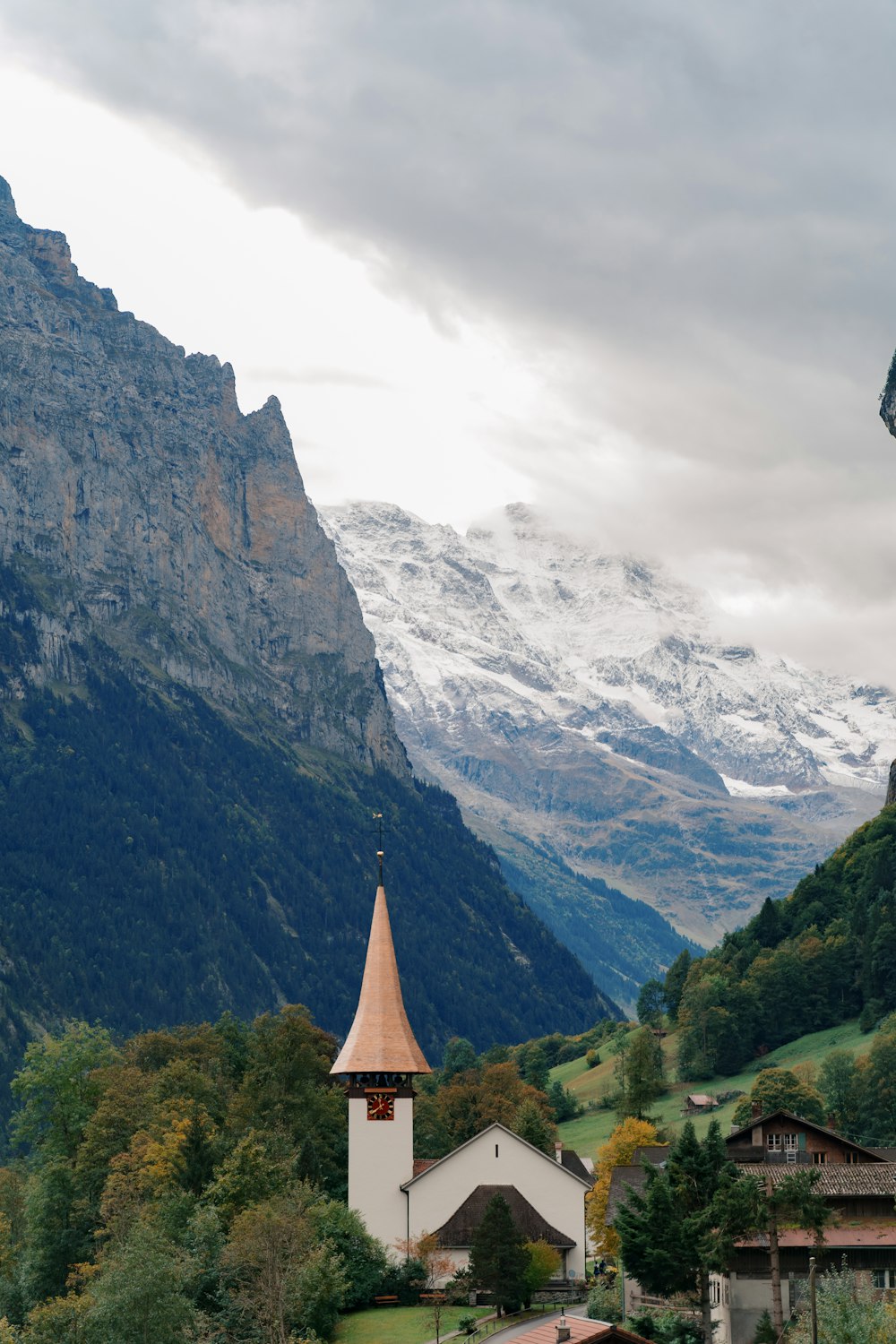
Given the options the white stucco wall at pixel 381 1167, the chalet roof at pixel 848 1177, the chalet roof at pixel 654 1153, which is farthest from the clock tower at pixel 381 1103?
the chalet roof at pixel 848 1177

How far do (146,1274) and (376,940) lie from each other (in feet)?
132

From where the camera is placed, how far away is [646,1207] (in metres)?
83.8

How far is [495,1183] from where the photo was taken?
4419 inches

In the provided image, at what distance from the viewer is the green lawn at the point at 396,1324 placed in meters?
94.3

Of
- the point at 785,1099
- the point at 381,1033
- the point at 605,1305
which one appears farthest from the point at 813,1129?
the point at 785,1099

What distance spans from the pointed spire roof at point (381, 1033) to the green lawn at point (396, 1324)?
16.2 metres

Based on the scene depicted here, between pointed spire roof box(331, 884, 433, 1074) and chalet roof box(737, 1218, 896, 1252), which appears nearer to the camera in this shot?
chalet roof box(737, 1218, 896, 1252)

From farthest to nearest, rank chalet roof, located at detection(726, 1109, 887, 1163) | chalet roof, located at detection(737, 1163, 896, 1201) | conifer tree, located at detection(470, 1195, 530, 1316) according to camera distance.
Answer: chalet roof, located at detection(726, 1109, 887, 1163), conifer tree, located at detection(470, 1195, 530, 1316), chalet roof, located at detection(737, 1163, 896, 1201)

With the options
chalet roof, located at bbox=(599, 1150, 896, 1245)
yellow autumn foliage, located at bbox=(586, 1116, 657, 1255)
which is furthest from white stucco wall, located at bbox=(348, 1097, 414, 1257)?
chalet roof, located at bbox=(599, 1150, 896, 1245)

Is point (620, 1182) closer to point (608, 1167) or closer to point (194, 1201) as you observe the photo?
point (608, 1167)

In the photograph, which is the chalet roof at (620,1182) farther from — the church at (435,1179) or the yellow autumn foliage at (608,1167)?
the church at (435,1179)

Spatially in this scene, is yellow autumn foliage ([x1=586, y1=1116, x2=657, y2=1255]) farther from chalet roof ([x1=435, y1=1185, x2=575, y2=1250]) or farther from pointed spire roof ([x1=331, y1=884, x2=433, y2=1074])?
pointed spire roof ([x1=331, y1=884, x2=433, y2=1074])

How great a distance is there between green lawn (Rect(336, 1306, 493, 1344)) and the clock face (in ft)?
42.7

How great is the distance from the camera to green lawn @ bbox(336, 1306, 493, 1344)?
94312 millimetres
